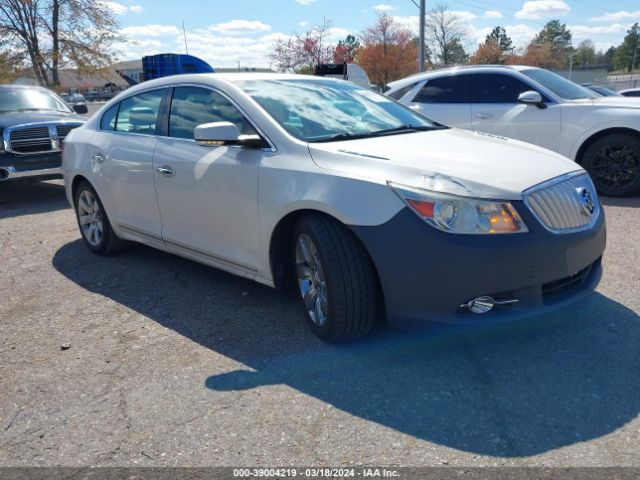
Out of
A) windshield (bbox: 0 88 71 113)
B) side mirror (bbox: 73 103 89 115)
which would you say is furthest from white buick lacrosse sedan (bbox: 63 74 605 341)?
side mirror (bbox: 73 103 89 115)

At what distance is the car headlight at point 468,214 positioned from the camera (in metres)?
2.75

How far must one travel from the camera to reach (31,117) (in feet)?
28.2

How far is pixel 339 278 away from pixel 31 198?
25.0 ft

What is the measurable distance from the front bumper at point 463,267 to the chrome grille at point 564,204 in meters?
0.07

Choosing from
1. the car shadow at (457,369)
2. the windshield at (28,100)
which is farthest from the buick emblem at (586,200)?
the windshield at (28,100)

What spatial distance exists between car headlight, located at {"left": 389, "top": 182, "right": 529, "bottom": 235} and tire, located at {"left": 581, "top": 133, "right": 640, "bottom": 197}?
476 cm

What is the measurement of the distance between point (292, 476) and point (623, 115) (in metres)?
6.20

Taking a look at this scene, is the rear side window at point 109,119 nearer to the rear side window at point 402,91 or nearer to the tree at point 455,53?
the rear side window at point 402,91

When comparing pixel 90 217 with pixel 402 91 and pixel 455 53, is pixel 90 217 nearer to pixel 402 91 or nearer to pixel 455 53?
pixel 402 91

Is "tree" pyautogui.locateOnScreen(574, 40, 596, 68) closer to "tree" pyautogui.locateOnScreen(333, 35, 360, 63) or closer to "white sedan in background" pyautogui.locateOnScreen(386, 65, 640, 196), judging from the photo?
"tree" pyautogui.locateOnScreen(333, 35, 360, 63)

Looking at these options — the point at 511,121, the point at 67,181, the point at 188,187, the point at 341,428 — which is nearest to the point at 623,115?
the point at 511,121

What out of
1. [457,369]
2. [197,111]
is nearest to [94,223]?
[197,111]

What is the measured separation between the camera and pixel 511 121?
7.39 m

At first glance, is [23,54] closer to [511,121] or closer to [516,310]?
[511,121]
